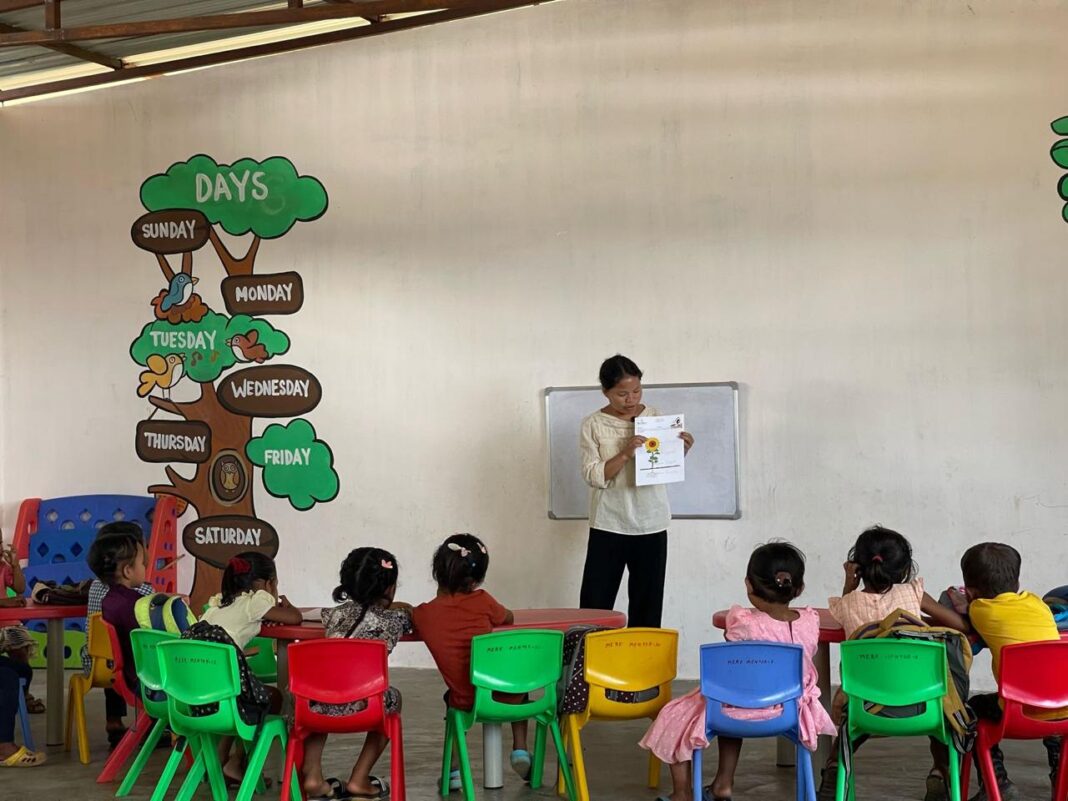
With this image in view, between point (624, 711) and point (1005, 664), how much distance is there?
1.17 metres

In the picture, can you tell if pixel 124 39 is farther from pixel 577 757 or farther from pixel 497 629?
pixel 577 757

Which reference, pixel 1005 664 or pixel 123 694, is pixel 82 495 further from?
pixel 1005 664

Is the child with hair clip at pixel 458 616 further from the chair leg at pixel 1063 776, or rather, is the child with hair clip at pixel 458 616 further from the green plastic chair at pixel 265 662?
the chair leg at pixel 1063 776

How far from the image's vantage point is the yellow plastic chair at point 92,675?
16.3 feet

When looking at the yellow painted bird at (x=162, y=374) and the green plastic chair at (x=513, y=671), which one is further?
the yellow painted bird at (x=162, y=374)

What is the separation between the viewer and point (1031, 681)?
370 centimetres

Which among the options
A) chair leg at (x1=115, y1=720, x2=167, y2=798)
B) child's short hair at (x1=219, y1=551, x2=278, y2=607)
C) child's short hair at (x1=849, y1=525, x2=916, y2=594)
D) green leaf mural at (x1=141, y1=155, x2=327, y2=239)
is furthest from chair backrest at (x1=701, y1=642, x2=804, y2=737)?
green leaf mural at (x1=141, y1=155, x2=327, y2=239)

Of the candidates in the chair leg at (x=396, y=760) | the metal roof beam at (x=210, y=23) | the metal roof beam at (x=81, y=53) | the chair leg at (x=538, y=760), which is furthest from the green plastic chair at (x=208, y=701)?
the metal roof beam at (x=81, y=53)

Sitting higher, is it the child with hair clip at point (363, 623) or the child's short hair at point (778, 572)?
the child's short hair at point (778, 572)

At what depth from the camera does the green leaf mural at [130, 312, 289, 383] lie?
7.38 m

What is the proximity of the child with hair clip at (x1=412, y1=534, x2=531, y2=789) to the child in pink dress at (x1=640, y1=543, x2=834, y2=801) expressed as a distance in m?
0.53

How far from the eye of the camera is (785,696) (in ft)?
12.4

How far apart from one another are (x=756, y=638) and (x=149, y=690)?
2089 mm

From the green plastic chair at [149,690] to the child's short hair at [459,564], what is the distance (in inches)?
35.2
